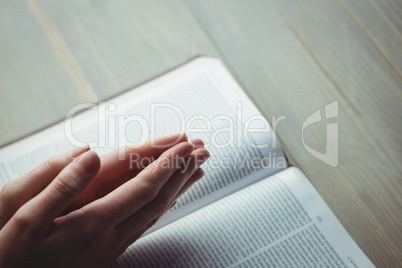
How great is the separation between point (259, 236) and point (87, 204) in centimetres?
25

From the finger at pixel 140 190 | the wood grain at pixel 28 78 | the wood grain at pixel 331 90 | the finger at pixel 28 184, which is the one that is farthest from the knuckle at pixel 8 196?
the wood grain at pixel 331 90

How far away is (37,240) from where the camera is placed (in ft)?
1.60

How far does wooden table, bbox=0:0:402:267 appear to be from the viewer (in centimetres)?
69

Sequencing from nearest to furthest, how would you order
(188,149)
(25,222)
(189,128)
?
(25,222) < (188,149) < (189,128)

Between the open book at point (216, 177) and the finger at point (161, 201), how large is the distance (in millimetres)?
61

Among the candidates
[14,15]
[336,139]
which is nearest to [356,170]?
[336,139]

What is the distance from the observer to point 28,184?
55 cm

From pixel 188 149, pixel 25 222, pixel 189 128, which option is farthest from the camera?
pixel 189 128

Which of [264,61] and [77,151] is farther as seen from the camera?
[264,61]

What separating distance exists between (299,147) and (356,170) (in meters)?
0.10

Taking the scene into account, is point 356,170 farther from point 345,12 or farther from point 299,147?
point 345,12

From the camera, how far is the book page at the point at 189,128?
2.17 feet

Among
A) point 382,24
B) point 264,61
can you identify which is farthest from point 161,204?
point 382,24

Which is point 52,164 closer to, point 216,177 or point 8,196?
point 8,196
